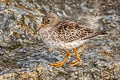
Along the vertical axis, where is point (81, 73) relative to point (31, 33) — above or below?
below

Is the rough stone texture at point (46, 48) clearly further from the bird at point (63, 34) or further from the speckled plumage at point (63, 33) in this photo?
the speckled plumage at point (63, 33)

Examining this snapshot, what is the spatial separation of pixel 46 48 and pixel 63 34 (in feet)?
6.82

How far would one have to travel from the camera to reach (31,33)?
10.9 meters

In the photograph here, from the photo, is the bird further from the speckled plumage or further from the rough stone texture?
the rough stone texture

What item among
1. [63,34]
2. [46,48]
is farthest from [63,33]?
[46,48]

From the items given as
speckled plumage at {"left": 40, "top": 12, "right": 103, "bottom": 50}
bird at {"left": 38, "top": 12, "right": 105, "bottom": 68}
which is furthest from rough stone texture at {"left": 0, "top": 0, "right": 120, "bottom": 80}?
speckled plumage at {"left": 40, "top": 12, "right": 103, "bottom": 50}

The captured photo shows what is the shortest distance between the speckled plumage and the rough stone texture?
0.92 metres

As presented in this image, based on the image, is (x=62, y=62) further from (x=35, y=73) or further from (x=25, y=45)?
(x=25, y=45)

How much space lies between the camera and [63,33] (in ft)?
27.1

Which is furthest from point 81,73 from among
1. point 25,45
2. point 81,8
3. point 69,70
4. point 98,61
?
point 81,8

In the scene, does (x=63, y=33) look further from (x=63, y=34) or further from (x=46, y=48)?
(x=46, y=48)

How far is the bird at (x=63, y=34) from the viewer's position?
26.6 ft

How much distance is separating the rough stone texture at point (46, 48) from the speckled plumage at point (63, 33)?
92 cm

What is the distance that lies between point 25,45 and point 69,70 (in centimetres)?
273
